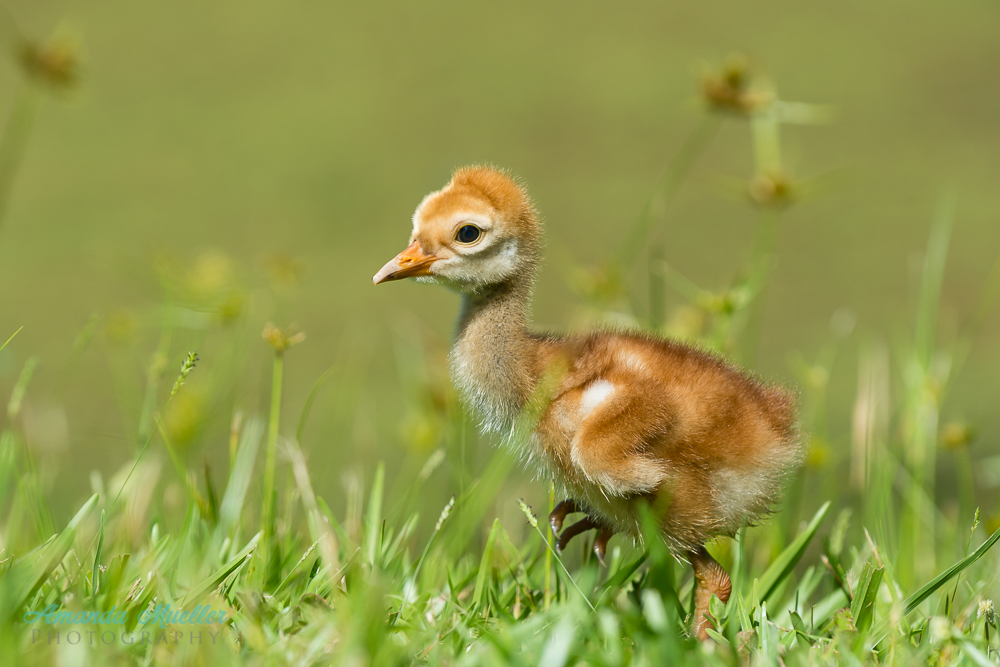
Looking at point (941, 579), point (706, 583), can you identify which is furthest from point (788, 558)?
point (941, 579)

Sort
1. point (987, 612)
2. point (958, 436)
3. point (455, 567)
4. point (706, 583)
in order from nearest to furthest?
point (987, 612), point (706, 583), point (455, 567), point (958, 436)

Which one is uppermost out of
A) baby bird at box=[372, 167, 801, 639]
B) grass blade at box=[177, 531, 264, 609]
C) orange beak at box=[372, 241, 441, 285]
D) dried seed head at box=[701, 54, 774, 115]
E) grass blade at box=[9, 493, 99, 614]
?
dried seed head at box=[701, 54, 774, 115]

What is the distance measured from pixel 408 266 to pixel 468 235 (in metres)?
0.14

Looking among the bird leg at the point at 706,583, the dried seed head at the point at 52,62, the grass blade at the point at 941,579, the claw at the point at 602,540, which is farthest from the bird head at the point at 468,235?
the dried seed head at the point at 52,62

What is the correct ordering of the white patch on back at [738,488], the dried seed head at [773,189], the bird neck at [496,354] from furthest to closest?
the dried seed head at [773,189] < the bird neck at [496,354] < the white patch on back at [738,488]

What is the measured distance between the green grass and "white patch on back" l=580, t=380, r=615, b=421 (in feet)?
0.63

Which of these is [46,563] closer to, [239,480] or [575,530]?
Answer: [239,480]

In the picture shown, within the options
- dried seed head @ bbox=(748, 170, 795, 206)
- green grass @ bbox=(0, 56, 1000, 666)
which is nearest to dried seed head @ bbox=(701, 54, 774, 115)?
green grass @ bbox=(0, 56, 1000, 666)

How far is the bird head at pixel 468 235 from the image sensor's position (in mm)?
1858

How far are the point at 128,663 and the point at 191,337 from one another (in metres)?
1.76

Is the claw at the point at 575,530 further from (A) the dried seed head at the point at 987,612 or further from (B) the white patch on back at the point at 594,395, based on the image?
(A) the dried seed head at the point at 987,612

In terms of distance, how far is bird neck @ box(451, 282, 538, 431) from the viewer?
72.8 inches

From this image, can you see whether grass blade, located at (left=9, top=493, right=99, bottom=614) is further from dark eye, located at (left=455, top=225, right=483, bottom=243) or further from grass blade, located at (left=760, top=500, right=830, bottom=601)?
grass blade, located at (left=760, top=500, right=830, bottom=601)

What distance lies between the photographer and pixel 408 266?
1861mm
